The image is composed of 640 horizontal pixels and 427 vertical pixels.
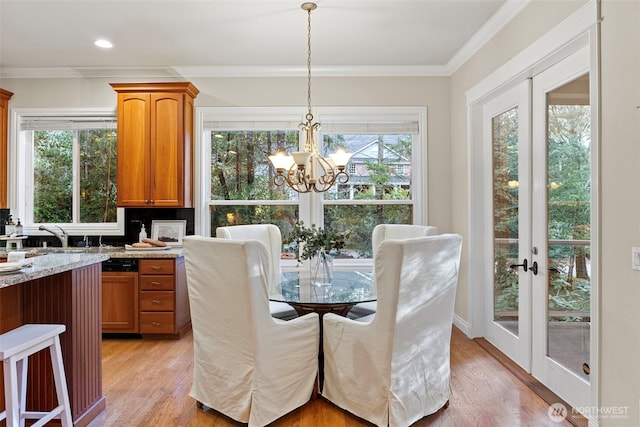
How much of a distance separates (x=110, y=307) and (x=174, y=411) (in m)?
1.81

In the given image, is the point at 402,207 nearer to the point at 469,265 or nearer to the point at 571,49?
the point at 469,265

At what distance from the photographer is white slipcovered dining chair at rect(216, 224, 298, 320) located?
318cm

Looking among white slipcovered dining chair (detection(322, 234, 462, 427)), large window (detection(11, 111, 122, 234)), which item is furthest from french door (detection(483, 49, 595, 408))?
large window (detection(11, 111, 122, 234))

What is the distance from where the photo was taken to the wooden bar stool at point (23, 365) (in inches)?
64.7

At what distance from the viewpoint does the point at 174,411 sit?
249 centimetres

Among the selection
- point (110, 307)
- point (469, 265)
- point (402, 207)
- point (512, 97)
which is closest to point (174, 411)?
point (110, 307)

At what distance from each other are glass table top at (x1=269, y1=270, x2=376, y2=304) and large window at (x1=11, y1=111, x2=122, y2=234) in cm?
261

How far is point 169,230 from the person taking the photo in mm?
4402

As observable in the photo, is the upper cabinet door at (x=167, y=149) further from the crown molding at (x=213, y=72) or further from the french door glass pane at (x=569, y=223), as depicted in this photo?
the french door glass pane at (x=569, y=223)

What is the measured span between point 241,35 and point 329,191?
185 cm

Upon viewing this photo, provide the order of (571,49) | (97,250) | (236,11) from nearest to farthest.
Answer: (571,49) → (236,11) → (97,250)

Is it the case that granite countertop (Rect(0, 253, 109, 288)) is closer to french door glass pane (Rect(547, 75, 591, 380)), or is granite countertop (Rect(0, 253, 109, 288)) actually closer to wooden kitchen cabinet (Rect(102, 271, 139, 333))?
wooden kitchen cabinet (Rect(102, 271, 139, 333))

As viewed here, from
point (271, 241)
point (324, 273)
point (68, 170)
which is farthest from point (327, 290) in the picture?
point (68, 170)

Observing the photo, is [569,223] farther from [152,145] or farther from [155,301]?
[152,145]
